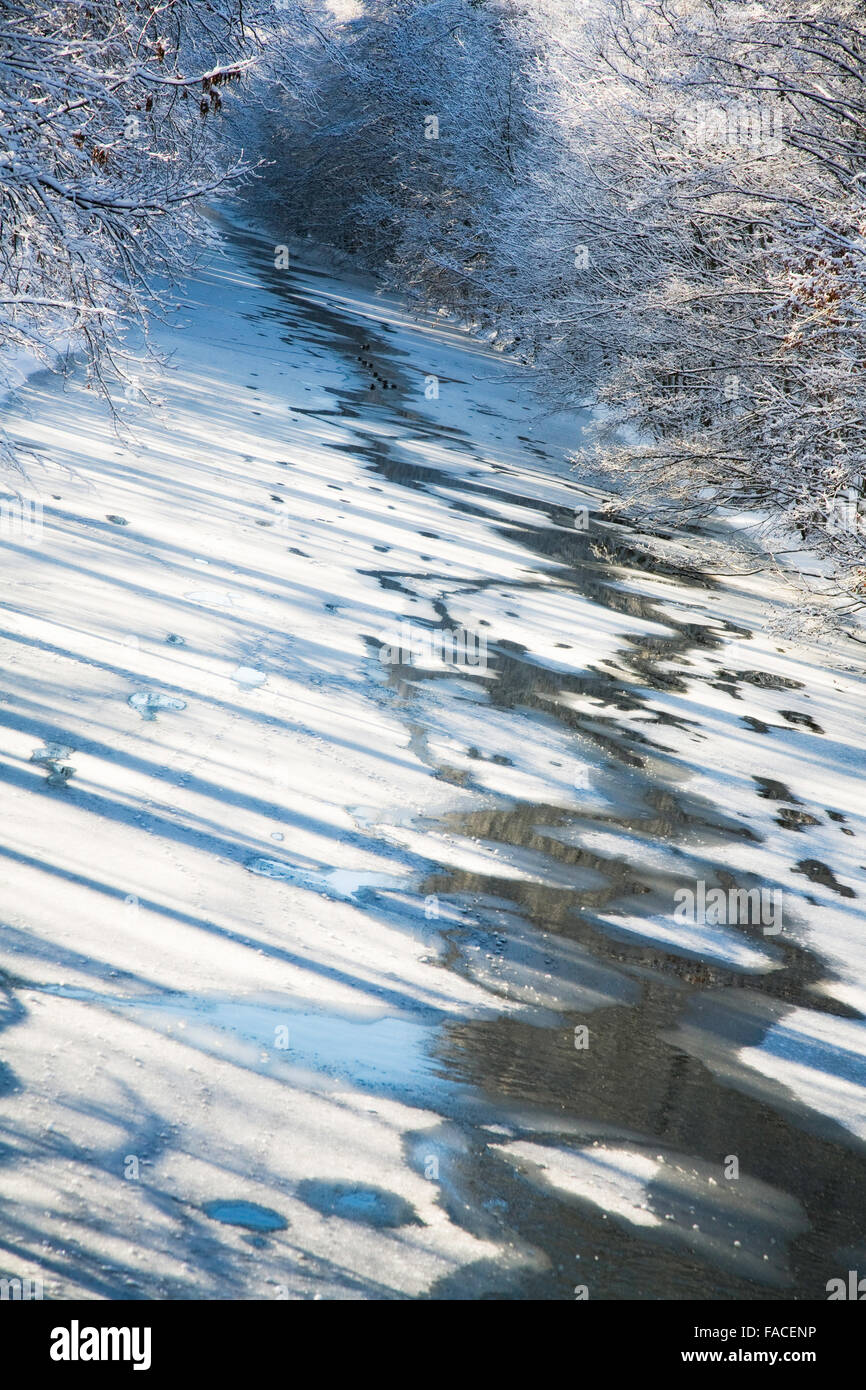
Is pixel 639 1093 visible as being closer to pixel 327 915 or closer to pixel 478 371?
pixel 327 915

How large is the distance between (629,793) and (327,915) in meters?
2.29

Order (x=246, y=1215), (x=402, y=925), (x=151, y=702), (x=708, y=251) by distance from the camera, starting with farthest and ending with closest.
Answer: (x=708, y=251) → (x=151, y=702) → (x=402, y=925) → (x=246, y=1215)

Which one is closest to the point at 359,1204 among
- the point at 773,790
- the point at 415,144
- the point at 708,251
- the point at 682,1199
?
the point at 682,1199

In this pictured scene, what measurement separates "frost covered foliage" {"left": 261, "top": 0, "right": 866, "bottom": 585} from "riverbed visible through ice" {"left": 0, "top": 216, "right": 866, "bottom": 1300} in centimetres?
212

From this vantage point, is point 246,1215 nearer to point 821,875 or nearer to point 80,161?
point 821,875

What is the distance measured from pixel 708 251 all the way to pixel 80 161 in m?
8.22

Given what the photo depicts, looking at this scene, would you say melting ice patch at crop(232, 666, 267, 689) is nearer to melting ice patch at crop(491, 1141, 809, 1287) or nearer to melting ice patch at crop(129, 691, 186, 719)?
melting ice patch at crop(129, 691, 186, 719)

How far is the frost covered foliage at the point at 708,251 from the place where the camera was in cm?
958

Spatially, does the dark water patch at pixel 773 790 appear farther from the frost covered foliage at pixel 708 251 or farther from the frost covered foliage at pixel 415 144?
the frost covered foliage at pixel 415 144

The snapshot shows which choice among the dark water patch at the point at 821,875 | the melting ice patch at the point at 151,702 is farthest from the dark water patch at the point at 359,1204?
the dark water patch at the point at 821,875

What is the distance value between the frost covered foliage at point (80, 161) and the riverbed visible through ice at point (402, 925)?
175 centimetres

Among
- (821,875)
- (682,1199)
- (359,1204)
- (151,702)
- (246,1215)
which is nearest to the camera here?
(246,1215)

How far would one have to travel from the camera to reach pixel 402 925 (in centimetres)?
457

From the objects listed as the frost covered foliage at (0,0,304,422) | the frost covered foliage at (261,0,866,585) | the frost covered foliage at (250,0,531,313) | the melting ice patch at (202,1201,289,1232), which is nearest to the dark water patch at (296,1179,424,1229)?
the melting ice patch at (202,1201,289,1232)
